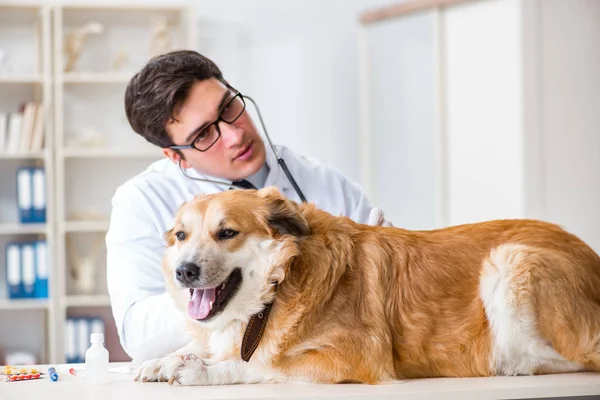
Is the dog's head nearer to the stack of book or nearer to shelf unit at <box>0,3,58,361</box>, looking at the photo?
the stack of book

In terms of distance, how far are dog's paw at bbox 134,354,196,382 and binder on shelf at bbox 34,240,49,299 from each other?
3517 mm

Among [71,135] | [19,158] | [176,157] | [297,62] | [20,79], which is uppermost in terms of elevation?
[297,62]

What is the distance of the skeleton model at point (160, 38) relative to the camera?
5.28 m

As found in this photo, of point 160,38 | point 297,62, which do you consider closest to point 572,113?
point 297,62

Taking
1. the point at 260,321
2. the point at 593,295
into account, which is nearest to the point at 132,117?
the point at 260,321

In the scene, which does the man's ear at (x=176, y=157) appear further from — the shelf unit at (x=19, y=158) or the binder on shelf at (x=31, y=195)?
the shelf unit at (x=19, y=158)

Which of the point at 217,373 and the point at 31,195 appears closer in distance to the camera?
the point at 217,373

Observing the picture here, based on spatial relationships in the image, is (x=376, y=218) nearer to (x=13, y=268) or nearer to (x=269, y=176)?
(x=269, y=176)

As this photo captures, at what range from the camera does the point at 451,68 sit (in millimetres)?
5230

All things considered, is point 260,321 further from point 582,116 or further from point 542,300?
point 582,116

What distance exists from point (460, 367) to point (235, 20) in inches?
168

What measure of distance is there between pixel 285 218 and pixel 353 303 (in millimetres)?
243

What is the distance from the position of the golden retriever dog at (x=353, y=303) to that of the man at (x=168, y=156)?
430 millimetres

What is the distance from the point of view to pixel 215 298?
5.93 ft
